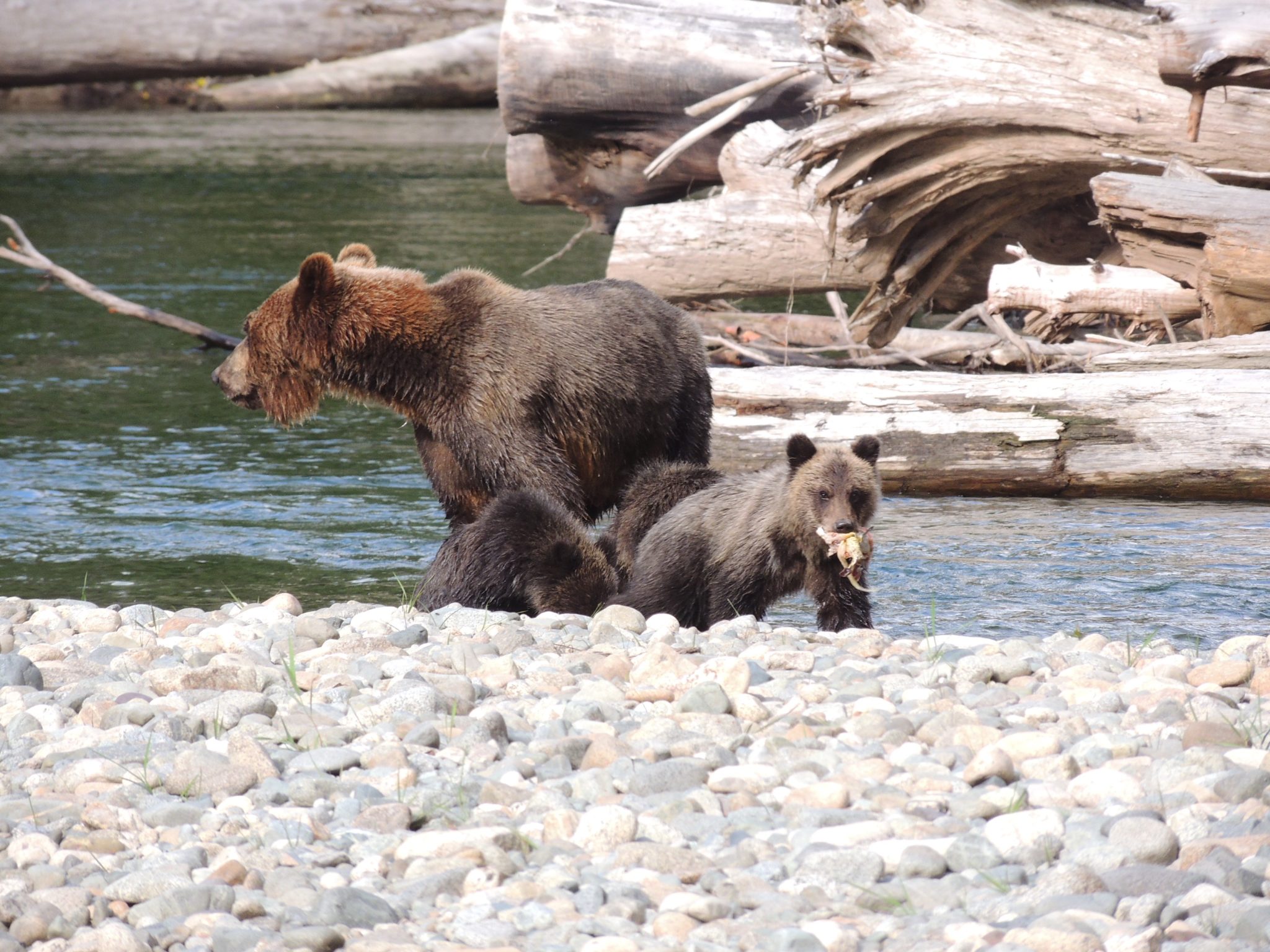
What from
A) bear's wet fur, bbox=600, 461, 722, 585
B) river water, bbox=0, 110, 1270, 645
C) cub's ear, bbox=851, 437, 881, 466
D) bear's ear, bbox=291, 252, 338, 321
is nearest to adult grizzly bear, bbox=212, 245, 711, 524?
bear's ear, bbox=291, 252, 338, 321

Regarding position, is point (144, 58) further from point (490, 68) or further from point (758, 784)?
point (758, 784)

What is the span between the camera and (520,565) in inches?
230

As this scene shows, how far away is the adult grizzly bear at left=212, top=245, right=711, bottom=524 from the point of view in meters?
5.94

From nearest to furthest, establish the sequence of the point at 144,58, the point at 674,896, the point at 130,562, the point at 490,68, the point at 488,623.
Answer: the point at 674,896 < the point at 488,623 < the point at 130,562 < the point at 144,58 < the point at 490,68

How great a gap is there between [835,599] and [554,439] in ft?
4.35

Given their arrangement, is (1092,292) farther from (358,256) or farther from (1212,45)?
(358,256)

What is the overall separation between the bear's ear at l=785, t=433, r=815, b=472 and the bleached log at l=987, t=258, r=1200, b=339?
290cm

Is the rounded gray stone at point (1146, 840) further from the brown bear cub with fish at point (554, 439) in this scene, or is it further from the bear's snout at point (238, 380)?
the bear's snout at point (238, 380)

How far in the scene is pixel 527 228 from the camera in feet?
54.0

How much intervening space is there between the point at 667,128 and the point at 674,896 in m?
8.16

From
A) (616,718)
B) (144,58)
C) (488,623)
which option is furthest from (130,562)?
(144,58)

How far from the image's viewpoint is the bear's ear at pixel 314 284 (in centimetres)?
601

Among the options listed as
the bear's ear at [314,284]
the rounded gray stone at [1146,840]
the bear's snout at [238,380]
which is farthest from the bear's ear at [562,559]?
the rounded gray stone at [1146,840]

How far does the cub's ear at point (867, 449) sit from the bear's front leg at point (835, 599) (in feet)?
1.30
